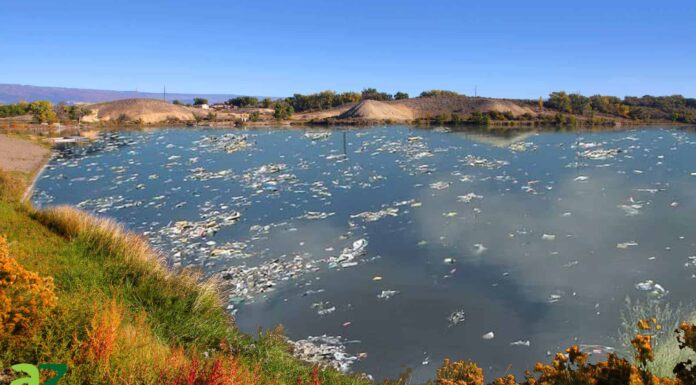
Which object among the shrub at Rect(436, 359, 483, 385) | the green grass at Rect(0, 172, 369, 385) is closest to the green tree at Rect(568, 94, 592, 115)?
the green grass at Rect(0, 172, 369, 385)

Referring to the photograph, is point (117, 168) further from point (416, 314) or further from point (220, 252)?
point (416, 314)

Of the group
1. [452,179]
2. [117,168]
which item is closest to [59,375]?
[452,179]

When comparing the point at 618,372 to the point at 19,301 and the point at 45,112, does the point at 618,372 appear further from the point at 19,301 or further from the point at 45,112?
the point at 45,112

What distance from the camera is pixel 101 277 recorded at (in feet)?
28.0

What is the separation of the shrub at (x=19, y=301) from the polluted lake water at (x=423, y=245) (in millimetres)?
3859

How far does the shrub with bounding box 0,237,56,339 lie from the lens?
5242 millimetres

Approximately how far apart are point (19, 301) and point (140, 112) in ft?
277

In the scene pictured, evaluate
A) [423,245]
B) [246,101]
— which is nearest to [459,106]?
[246,101]

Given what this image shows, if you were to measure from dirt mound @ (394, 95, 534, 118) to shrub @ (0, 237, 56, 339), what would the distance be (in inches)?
3094

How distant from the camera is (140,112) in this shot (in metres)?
82.2

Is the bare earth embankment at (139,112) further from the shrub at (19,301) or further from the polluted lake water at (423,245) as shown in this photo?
the shrub at (19,301)

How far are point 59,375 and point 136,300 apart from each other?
11.6 feet

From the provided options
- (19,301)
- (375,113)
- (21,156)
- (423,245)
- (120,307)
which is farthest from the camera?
(375,113)

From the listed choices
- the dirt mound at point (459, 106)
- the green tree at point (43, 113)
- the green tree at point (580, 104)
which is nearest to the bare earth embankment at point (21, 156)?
the green tree at point (43, 113)
